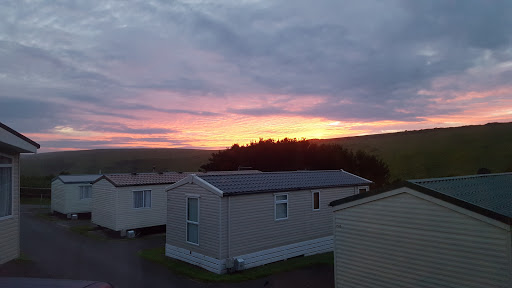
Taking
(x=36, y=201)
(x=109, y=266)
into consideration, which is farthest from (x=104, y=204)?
(x=36, y=201)

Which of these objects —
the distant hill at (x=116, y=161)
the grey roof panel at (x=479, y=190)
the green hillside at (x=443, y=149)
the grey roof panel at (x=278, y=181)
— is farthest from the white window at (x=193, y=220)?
the distant hill at (x=116, y=161)

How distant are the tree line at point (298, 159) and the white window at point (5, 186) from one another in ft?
87.0

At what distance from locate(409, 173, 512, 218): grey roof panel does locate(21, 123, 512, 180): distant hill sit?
3777cm

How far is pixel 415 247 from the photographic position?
8633 millimetres

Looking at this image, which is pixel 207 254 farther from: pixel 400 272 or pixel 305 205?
pixel 400 272

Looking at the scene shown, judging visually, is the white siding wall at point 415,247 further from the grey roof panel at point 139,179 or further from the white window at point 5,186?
the grey roof panel at point 139,179

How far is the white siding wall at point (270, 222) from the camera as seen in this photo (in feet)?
45.1

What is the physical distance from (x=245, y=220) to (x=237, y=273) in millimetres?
1986

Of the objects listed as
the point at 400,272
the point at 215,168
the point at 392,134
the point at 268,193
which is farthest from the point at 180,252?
the point at 392,134

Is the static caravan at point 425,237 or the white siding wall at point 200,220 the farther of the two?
the white siding wall at point 200,220

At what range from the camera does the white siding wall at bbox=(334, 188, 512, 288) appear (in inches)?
298

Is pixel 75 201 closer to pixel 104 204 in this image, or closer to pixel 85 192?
pixel 85 192

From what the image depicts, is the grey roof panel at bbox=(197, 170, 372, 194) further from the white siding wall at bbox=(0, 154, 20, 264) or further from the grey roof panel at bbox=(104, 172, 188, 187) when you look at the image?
the grey roof panel at bbox=(104, 172, 188, 187)

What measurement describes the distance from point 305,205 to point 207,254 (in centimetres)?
510
